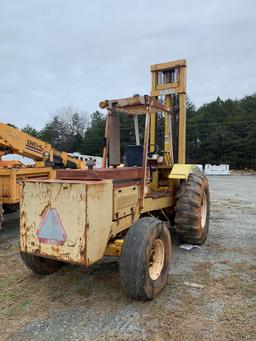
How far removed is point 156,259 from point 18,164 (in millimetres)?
5989

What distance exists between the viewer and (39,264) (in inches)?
180

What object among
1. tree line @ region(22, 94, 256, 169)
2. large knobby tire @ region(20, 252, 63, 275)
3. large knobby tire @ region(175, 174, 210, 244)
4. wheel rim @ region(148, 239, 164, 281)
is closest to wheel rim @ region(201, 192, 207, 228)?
large knobby tire @ region(175, 174, 210, 244)

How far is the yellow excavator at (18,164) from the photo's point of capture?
7.41 metres

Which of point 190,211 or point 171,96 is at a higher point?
point 171,96

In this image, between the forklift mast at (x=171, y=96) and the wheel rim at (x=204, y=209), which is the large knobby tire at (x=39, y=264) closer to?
the forklift mast at (x=171, y=96)

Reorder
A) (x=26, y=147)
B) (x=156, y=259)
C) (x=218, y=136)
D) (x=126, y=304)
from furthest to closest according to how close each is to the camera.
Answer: (x=218, y=136) → (x=26, y=147) → (x=156, y=259) → (x=126, y=304)

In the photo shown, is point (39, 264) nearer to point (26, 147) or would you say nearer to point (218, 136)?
point (26, 147)

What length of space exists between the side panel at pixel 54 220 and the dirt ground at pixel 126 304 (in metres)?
0.64

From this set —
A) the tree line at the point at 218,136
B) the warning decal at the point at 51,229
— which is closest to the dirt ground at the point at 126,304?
the warning decal at the point at 51,229

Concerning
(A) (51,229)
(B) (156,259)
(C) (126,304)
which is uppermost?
(A) (51,229)

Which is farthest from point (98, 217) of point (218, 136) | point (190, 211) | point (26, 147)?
point (218, 136)

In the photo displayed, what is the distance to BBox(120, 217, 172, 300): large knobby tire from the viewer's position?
3.78 m

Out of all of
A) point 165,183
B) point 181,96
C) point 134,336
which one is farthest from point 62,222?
point 181,96

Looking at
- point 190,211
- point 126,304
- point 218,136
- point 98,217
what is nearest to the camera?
point 98,217
